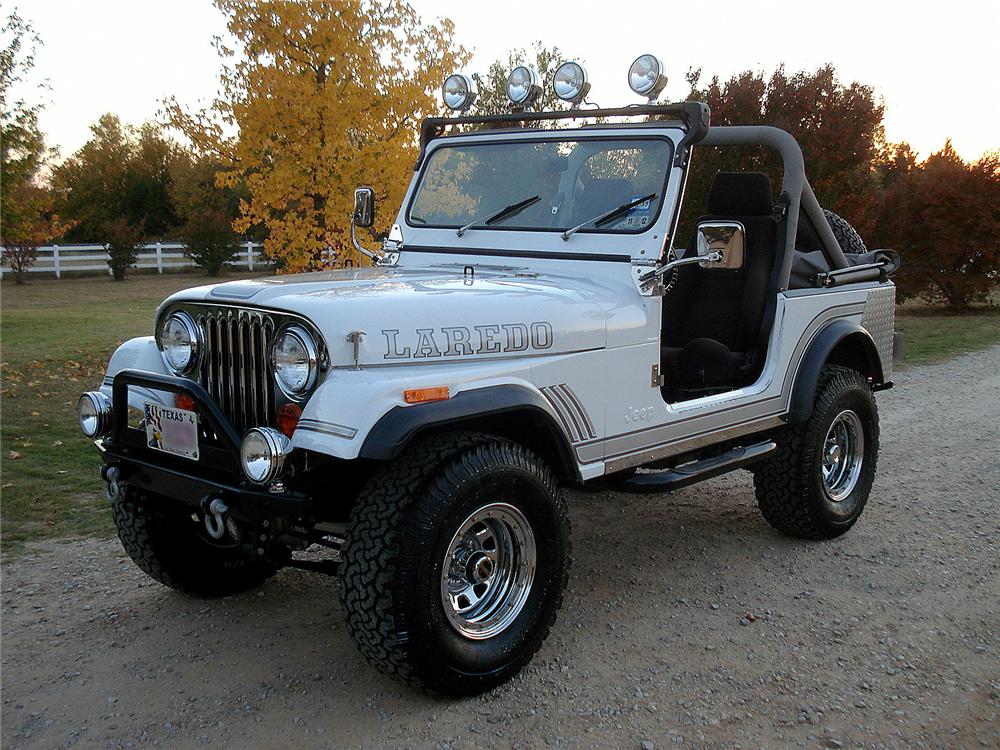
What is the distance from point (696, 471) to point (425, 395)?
1.65 metres

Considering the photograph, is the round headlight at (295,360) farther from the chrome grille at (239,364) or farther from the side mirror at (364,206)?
the side mirror at (364,206)

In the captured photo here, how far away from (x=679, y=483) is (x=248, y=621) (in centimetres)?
201

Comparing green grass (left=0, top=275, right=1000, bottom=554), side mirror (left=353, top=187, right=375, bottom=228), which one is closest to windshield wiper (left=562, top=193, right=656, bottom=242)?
side mirror (left=353, top=187, right=375, bottom=228)

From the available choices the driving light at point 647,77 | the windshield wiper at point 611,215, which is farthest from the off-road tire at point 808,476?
the driving light at point 647,77

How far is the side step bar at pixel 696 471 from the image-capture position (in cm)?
416

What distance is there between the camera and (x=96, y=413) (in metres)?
3.75

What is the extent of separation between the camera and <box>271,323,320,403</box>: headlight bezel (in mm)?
3254

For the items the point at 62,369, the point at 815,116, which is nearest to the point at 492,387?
the point at 62,369

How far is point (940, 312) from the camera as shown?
18016 mm

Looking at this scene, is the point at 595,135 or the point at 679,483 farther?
the point at 595,135

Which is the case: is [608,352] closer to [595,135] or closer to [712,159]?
[595,135]

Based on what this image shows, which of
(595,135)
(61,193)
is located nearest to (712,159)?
(595,135)

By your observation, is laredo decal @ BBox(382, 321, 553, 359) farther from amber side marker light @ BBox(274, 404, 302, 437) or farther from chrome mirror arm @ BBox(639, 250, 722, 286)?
chrome mirror arm @ BBox(639, 250, 722, 286)

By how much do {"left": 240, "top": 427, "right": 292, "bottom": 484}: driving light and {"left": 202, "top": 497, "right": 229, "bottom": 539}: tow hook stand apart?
21cm
